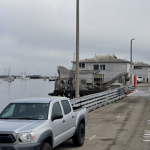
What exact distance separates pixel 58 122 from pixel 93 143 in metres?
2.85

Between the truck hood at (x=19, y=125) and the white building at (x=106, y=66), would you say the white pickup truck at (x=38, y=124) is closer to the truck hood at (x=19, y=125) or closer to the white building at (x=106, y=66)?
the truck hood at (x=19, y=125)

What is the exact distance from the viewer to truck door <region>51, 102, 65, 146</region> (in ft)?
25.5

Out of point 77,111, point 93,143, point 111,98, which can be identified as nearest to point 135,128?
point 93,143

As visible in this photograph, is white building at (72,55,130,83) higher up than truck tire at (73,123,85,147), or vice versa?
white building at (72,55,130,83)

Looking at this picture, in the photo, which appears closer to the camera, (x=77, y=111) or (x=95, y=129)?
(x=77, y=111)

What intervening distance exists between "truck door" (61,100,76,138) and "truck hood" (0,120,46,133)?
58.1 inches

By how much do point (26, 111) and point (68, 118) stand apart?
1440 millimetres

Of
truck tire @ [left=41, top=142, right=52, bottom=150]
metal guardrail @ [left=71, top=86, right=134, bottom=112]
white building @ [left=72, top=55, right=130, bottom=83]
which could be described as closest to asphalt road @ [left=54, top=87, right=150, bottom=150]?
truck tire @ [left=41, top=142, right=52, bottom=150]

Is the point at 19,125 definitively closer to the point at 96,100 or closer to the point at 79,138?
the point at 79,138

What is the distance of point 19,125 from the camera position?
273 inches

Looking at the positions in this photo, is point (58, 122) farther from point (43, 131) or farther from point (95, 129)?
point (95, 129)

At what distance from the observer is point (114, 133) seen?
12375 mm

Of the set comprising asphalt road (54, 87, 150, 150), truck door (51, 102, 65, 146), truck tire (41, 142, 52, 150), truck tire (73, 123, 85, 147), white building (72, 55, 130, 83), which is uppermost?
white building (72, 55, 130, 83)

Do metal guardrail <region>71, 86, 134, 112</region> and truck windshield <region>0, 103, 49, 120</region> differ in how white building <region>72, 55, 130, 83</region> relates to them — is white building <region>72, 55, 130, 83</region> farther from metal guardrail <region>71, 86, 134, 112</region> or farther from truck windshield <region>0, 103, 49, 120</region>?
truck windshield <region>0, 103, 49, 120</region>
